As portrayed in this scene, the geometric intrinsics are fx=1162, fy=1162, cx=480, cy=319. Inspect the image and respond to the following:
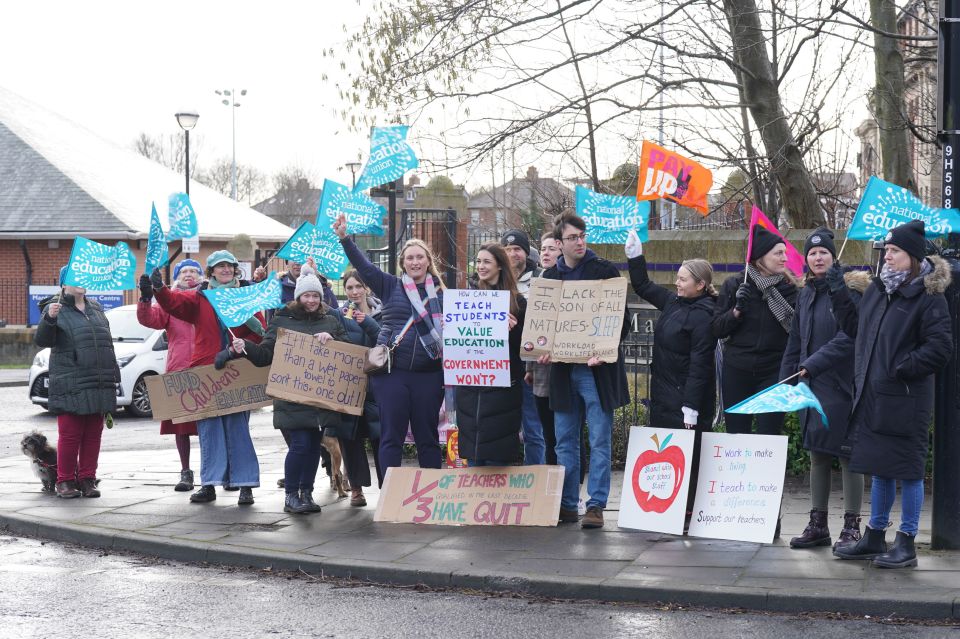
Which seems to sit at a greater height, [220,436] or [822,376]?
[822,376]

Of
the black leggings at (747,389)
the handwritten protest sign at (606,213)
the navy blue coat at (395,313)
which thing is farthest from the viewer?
the handwritten protest sign at (606,213)

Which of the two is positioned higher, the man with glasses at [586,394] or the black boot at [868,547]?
the man with glasses at [586,394]

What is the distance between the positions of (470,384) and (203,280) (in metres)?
2.73

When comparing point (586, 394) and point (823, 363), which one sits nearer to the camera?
point (823, 363)

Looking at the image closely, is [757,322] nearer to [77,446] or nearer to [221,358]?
[221,358]

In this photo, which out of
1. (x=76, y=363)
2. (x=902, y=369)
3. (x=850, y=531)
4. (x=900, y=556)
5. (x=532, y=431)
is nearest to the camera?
(x=902, y=369)

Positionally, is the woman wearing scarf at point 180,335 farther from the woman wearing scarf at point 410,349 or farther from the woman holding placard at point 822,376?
the woman holding placard at point 822,376

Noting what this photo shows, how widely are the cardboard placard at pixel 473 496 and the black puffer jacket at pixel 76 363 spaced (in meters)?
2.93

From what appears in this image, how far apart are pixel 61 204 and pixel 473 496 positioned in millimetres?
30228

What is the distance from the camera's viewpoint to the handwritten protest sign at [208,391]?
9398 millimetres

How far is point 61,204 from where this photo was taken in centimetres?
3531

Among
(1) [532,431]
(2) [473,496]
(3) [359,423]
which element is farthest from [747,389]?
(3) [359,423]

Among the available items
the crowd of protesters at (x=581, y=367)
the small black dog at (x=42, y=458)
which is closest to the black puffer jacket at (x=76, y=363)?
the crowd of protesters at (x=581, y=367)

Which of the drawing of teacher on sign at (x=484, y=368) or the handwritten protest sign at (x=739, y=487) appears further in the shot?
the drawing of teacher on sign at (x=484, y=368)
